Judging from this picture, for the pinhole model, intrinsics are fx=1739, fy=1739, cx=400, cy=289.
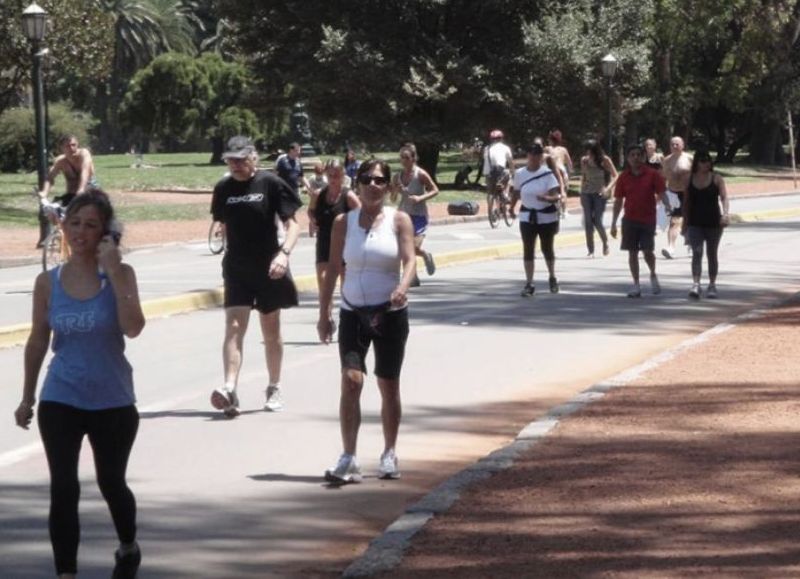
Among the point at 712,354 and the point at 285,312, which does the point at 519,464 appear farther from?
the point at 285,312

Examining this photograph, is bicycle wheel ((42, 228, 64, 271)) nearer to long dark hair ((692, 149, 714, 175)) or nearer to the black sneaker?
long dark hair ((692, 149, 714, 175))

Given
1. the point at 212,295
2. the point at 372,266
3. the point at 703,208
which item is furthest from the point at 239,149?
the point at 703,208

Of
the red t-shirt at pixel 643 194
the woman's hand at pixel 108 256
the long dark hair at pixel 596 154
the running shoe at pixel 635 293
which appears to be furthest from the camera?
the long dark hair at pixel 596 154

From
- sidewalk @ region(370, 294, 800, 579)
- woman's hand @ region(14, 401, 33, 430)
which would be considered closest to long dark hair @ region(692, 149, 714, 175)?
sidewalk @ region(370, 294, 800, 579)

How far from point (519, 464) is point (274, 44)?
135 ft

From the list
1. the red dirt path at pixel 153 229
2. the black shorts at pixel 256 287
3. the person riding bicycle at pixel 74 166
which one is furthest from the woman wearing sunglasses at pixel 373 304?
the red dirt path at pixel 153 229

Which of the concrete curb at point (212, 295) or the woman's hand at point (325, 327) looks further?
the concrete curb at point (212, 295)

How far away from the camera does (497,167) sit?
35531 millimetres

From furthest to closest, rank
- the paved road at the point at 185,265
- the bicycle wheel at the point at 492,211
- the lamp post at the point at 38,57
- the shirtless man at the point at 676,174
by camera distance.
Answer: the bicycle wheel at the point at 492,211, the lamp post at the point at 38,57, the shirtless man at the point at 676,174, the paved road at the point at 185,265

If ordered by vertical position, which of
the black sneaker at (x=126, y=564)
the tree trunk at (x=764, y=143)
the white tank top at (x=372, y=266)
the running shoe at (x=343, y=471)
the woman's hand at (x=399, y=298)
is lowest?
the tree trunk at (x=764, y=143)

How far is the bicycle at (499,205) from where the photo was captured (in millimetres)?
35156

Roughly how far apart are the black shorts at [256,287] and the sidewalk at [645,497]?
6.96 ft

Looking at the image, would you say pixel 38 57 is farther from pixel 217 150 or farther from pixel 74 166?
pixel 217 150

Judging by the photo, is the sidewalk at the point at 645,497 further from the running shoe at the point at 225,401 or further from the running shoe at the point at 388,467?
the running shoe at the point at 225,401
